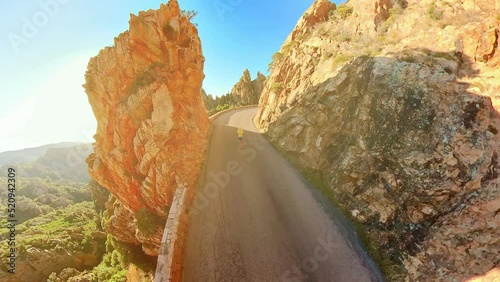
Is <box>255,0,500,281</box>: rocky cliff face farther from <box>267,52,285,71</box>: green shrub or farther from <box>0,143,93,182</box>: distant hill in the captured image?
<box>0,143,93,182</box>: distant hill

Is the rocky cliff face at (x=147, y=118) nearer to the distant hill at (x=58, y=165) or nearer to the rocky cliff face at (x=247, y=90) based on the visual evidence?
the rocky cliff face at (x=247, y=90)

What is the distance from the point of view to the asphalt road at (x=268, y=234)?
8.37m

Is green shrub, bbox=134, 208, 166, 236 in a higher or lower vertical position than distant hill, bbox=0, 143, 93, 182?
lower

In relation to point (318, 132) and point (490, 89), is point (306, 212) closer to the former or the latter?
point (318, 132)

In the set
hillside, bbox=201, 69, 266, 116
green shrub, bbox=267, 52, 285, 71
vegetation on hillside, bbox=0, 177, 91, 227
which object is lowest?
vegetation on hillside, bbox=0, 177, 91, 227

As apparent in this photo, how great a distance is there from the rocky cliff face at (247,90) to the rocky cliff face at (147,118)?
2975 centimetres

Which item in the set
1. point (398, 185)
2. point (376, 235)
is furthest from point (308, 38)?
point (376, 235)

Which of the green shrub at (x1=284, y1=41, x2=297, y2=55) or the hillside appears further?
the hillside

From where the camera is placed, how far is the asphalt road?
8.37 metres

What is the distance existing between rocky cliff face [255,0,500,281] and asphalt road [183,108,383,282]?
1.41 m

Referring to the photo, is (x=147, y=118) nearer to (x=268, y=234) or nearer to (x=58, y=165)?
(x=268, y=234)

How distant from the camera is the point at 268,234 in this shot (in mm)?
9750

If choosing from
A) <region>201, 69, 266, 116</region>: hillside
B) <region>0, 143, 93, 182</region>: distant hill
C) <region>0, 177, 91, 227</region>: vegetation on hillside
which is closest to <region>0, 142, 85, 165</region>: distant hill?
<region>0, 143, 93, 182</region>: distant hill

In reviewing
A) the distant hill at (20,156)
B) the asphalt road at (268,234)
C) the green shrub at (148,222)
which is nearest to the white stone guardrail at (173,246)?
the asphalt road at (268,234)
